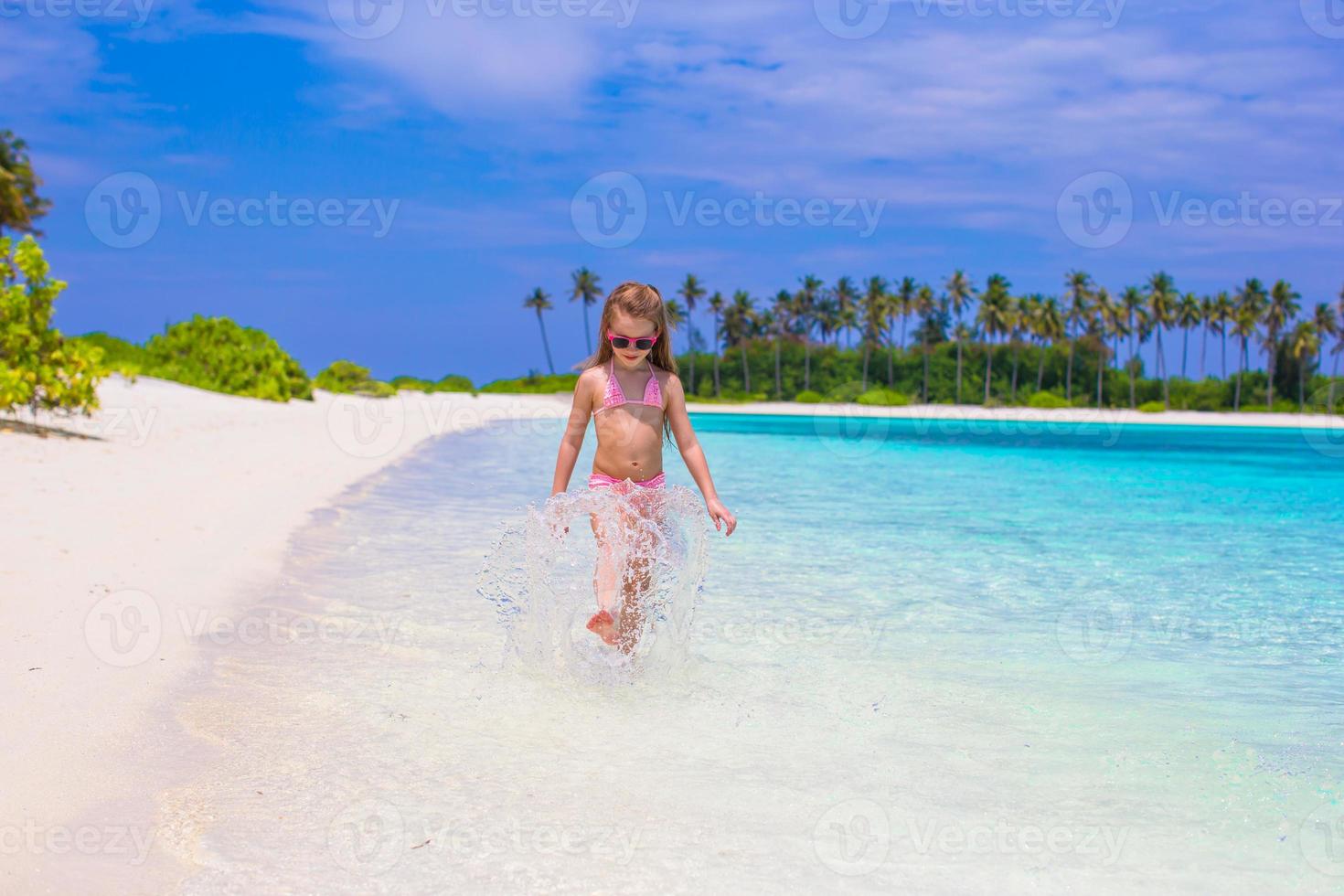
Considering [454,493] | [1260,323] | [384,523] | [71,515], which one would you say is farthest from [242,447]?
[1260,323]

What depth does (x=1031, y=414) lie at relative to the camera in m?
75.4

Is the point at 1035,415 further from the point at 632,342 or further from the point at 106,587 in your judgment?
the point at 632,342

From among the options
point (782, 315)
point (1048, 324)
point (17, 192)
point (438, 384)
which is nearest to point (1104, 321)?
point (1048, 324)

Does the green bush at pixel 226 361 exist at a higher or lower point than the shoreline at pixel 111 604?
higher

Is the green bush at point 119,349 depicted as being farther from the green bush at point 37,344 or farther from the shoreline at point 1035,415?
the shoreline at point 1035,415

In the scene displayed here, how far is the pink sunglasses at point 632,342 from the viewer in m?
4.86

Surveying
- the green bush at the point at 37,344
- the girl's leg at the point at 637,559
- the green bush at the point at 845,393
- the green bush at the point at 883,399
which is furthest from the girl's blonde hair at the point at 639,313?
the green bush at the point at 845,393

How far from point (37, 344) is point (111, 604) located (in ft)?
37.0

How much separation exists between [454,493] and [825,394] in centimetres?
7671

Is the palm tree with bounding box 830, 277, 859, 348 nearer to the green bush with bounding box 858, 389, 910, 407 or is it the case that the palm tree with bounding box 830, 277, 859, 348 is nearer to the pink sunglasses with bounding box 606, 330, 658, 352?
the green bush with bounding box 858, 389, 910, 407

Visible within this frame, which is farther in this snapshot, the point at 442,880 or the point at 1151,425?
the point at 1151,425

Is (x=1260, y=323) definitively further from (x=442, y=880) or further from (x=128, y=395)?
A: (x=442, y=880)

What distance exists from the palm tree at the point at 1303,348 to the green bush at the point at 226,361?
67311 millimetres

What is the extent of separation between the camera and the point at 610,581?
4980 millimetres
